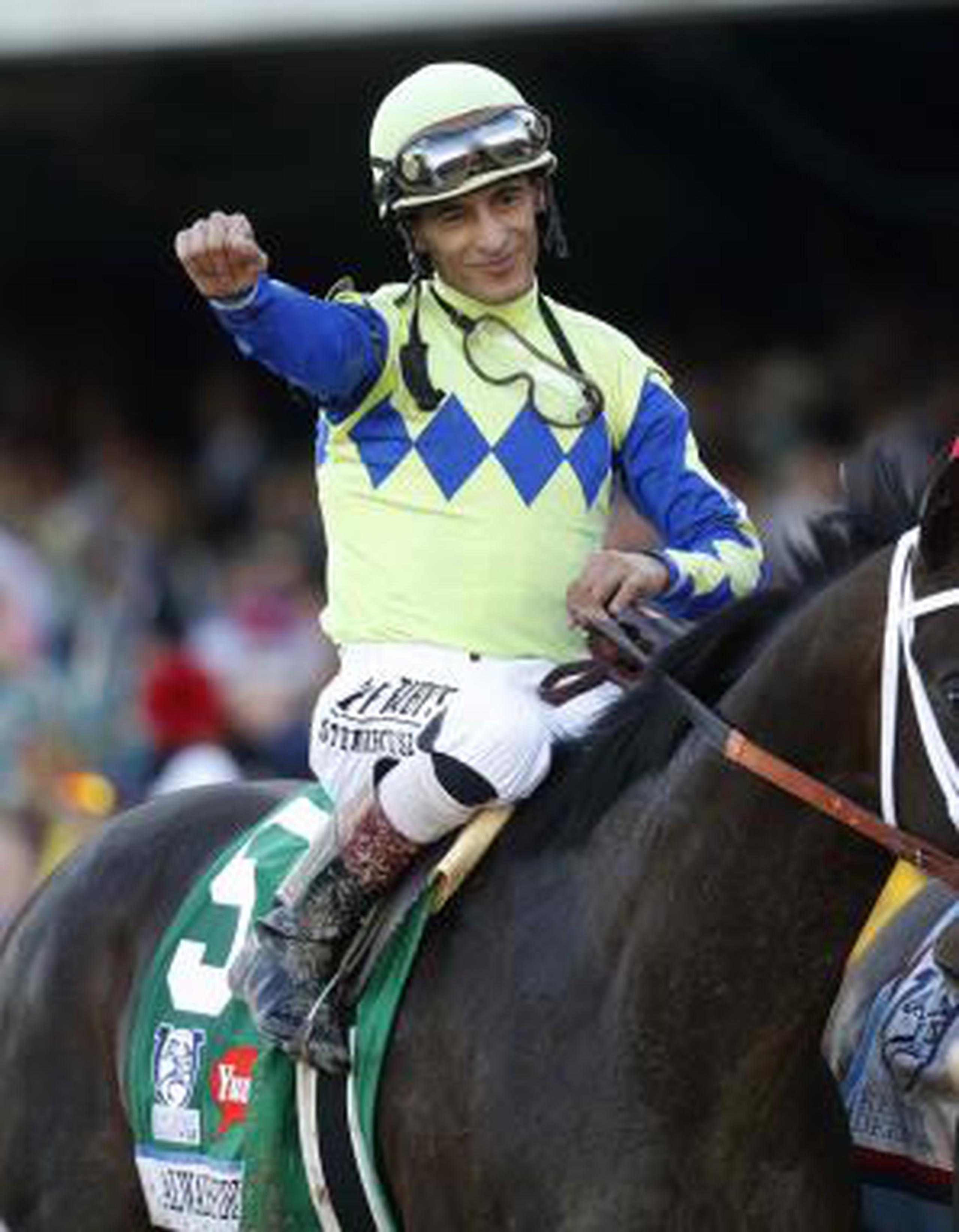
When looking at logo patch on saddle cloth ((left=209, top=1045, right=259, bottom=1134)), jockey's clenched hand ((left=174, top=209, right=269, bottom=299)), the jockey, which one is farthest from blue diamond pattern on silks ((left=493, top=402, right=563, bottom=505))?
logo patch on saddle cloth ((left=209, top=1045, right=259, bottom=1134))

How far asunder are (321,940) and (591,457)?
99 centimetres

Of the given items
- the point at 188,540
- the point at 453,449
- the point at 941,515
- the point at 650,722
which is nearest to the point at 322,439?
the point at 453,449

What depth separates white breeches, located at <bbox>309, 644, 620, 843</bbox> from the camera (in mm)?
6004

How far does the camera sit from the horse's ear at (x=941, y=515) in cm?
536

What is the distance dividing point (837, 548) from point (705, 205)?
1185 centimetres

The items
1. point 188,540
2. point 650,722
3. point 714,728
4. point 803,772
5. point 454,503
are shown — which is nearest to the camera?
point 803,772

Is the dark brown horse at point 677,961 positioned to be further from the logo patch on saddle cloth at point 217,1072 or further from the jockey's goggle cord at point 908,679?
the logo patch on saddle cloth at point 217,1072

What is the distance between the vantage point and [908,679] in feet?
17.7

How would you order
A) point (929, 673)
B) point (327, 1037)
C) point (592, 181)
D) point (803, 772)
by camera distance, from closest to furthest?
point (929, 673) → point (803, 772) → point (327, 1037) → point (592, 181)

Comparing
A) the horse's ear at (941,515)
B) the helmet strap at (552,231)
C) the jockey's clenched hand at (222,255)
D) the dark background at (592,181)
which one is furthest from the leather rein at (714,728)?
the dark background at (592,181)

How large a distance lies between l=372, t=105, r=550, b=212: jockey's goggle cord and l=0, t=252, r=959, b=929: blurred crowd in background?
4.23 metres

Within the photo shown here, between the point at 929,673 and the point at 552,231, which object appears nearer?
the point at 929,673

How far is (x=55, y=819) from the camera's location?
10.6 meters

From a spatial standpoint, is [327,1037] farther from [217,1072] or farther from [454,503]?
[454,503]
